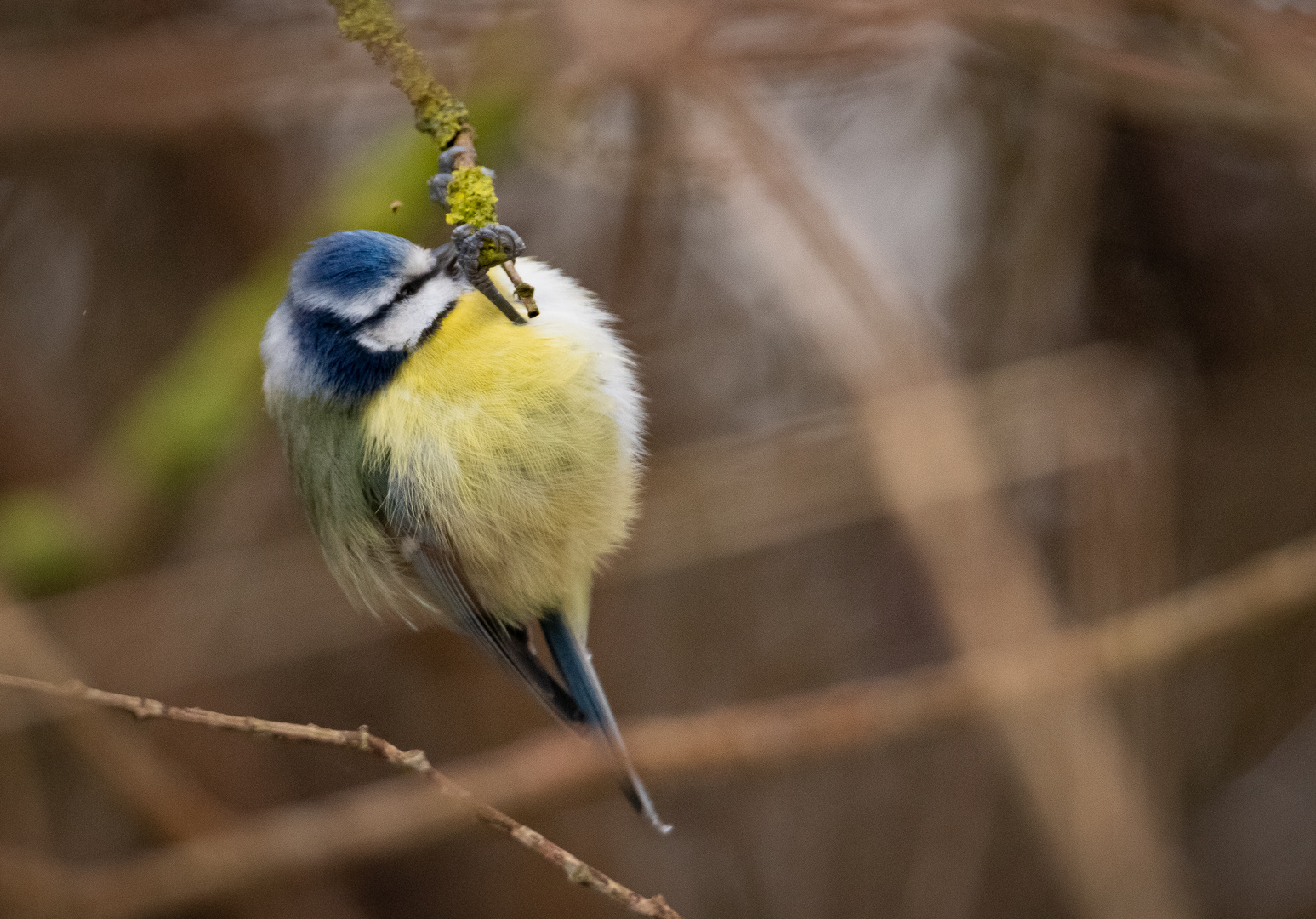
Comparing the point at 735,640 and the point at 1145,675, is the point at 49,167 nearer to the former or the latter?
the point at 735,640

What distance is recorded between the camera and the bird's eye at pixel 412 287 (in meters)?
0.96

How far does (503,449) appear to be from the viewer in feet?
3.40

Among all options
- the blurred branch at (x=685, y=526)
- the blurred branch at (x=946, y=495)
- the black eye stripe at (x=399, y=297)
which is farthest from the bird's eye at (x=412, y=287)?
the blurred branch at (x=685, y=526)

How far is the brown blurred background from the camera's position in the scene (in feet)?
5.68

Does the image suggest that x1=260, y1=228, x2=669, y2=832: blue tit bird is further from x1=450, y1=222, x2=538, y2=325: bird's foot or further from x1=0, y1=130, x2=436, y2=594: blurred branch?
x1=0, y1=130, x2=436, y2=594: blurred branch

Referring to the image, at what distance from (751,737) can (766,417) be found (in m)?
0.83

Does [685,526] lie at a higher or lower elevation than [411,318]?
lower

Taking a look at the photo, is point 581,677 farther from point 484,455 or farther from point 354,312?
point 354,312

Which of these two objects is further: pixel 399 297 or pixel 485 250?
pixel 399 297

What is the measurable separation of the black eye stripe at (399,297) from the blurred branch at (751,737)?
0.76 meters

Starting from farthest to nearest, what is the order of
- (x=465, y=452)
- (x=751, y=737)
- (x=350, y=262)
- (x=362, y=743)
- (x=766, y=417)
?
(x=766, y=417)
(x=751, y=737)
(x=465, y=452)
(x=350, y=262)
(x=362, y=743)

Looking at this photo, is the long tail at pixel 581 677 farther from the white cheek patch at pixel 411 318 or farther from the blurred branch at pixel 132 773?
the blurred branch at pixel 132 773

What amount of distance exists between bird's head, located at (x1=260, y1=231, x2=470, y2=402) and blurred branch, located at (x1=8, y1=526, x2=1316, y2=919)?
0.71 metres

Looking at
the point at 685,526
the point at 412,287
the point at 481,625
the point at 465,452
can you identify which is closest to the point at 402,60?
the point at 412,287
